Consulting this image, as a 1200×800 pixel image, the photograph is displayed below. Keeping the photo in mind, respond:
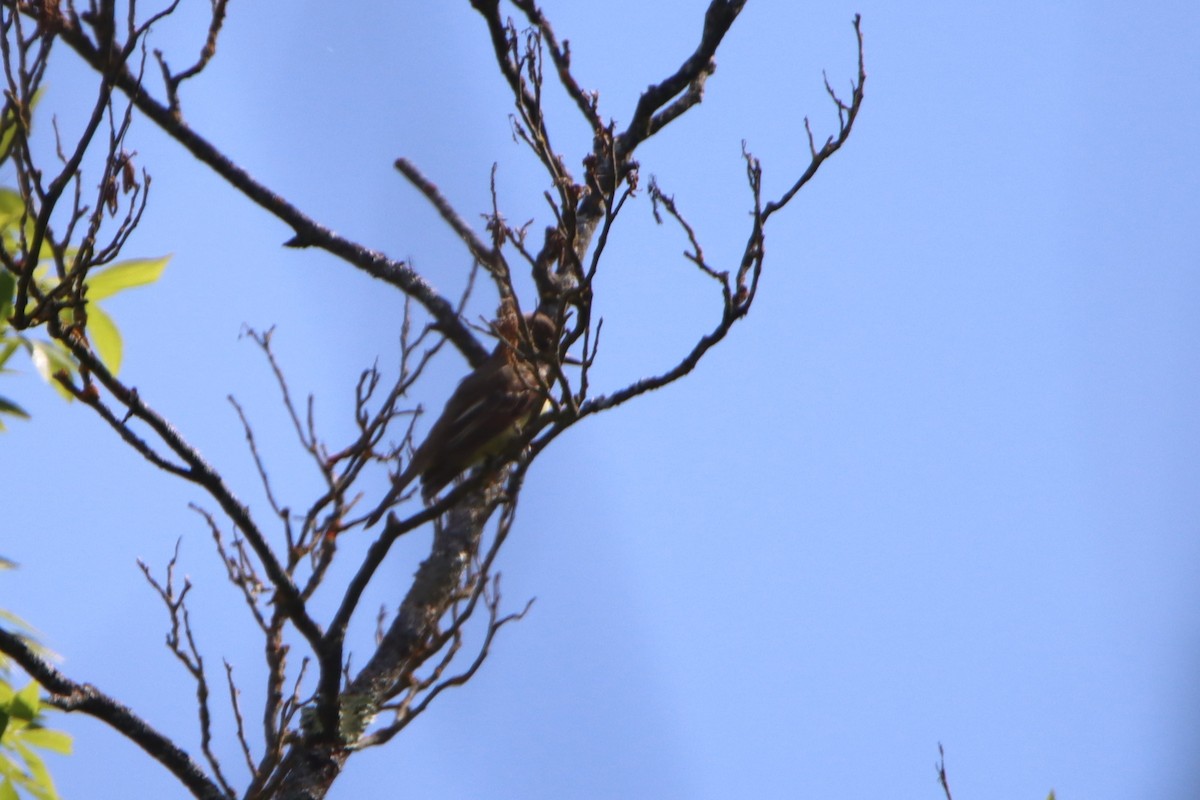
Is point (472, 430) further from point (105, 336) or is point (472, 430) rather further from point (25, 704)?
point (25, 704)

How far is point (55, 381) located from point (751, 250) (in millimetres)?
1707

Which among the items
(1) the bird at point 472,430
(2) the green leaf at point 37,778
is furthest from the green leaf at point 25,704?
(1) the bird at point 472,430

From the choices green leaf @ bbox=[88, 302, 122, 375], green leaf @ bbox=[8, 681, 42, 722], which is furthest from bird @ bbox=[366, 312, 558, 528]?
green leaf @ bbox=[8, 681, 42, 722]

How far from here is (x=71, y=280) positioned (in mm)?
2416

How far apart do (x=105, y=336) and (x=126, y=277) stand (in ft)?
0.58

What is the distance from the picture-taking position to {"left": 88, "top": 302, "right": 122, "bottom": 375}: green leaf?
3.09 m

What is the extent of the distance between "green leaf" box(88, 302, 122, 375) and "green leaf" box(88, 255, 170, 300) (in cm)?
5

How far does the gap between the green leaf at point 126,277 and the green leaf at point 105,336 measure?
5 centimetres

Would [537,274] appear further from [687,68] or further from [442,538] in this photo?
[687,68]

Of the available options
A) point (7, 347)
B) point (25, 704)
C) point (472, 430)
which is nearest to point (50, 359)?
point (7, 347)

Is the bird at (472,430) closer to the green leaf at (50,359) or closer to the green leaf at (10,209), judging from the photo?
the green leaf at (50,359)

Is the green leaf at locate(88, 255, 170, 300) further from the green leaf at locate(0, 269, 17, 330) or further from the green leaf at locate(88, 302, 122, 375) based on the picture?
the green leaf at locate(0, 269, 17, 330)

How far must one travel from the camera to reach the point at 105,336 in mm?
3113

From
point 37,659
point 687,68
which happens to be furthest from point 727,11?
point 37,659
